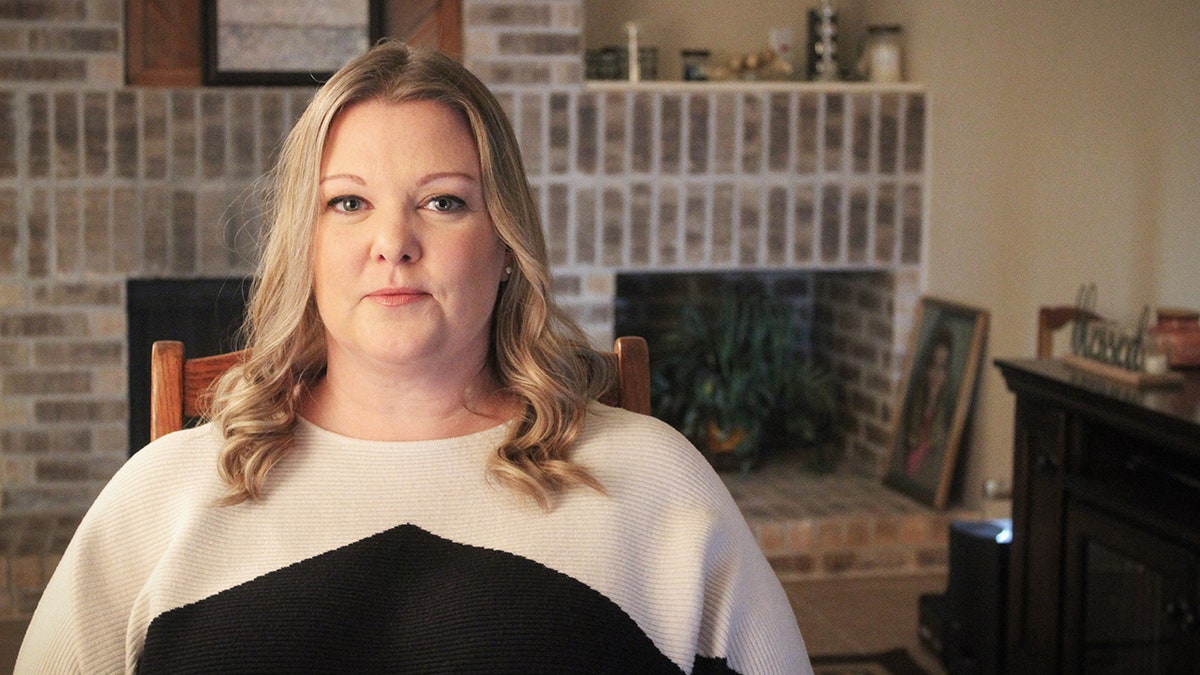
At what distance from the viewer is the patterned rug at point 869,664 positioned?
3.24m

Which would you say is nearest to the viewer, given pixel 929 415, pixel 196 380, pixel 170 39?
pixel 196 380

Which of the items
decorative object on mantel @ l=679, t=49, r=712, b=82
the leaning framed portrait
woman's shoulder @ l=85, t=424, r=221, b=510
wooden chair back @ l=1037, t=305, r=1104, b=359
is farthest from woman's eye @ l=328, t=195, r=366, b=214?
decorative object on mantel @ l=679, t=49, r=712, b=82

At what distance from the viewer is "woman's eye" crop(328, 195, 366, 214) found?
1428 millimetres

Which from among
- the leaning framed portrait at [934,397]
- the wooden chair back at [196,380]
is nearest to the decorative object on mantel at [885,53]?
the leaning framed portrait at [934,397]

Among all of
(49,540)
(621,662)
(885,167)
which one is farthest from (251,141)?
(621,662)

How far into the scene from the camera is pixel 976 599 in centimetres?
310

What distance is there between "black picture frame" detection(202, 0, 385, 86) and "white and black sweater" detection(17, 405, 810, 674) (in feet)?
8.82

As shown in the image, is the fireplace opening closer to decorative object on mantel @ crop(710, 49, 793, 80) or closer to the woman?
decorative object on mantel @ crop(710, 49, 793, 80)

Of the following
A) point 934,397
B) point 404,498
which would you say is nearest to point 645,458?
point 404,498

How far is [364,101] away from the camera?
1428 millimetres

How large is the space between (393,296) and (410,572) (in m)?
0.28

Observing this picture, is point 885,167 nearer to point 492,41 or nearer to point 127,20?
point 492,41

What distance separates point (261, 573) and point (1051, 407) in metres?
1.78

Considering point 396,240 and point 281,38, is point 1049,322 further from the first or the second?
point 281,38
